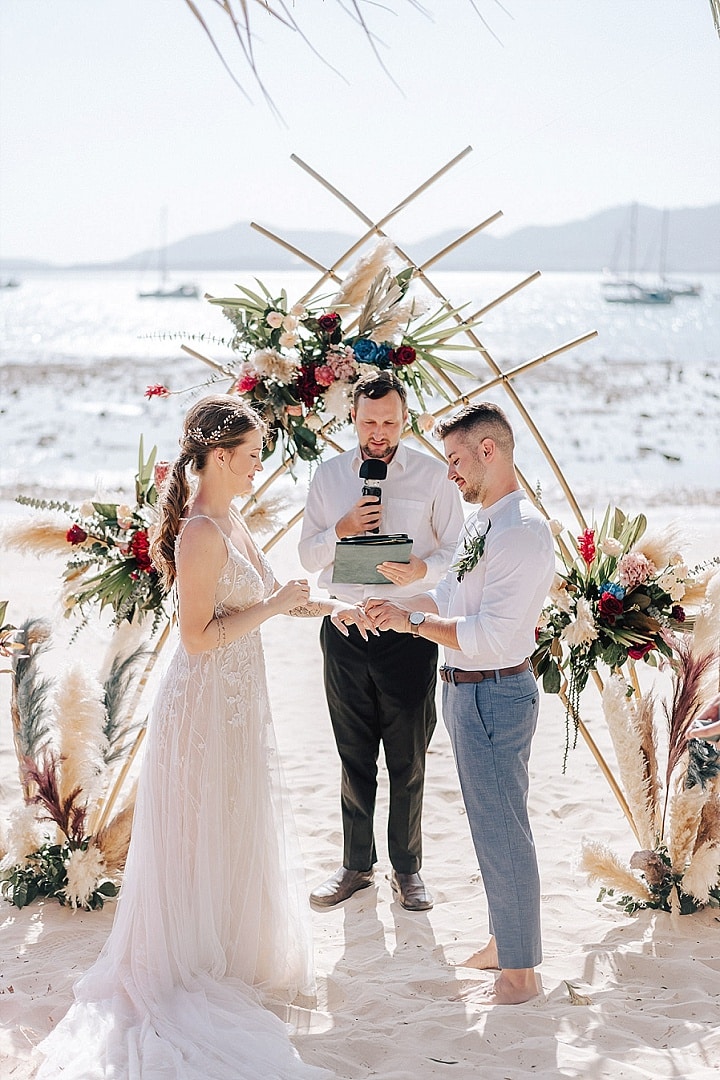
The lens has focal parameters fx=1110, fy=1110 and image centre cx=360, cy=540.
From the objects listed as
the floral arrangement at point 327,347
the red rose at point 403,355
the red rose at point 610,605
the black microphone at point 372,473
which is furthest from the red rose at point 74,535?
the red rose at point 610,605

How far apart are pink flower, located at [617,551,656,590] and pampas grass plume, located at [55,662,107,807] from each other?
220cm

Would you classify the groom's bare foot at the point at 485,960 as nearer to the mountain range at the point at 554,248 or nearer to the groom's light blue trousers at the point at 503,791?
the groom's light blue trousers at the point at 503,791

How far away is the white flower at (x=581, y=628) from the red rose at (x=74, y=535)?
81.8 inches

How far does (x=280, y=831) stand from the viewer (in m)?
4.05

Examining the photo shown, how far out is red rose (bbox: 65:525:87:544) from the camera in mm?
4746

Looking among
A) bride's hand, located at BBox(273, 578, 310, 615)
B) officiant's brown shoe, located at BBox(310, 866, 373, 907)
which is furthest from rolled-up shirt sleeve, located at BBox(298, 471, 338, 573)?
officiant's brown shoe, located at BBox(310, 866, 373, 907)

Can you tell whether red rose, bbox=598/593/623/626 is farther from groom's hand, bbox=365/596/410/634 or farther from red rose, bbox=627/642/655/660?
groom's hand, bbox=365/596/410/634

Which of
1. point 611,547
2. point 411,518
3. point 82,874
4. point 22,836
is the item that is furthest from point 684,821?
point 22,836

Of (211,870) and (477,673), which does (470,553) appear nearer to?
(477,673)

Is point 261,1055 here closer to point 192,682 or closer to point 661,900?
point 192,682

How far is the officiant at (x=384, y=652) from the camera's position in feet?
15.1

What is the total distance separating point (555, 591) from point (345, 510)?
3.19 ft

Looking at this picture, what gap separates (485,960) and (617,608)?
1469mm

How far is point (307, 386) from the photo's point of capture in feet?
16.0
